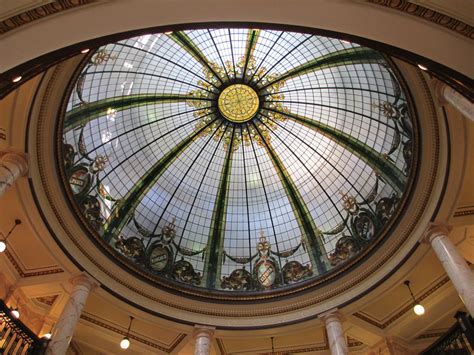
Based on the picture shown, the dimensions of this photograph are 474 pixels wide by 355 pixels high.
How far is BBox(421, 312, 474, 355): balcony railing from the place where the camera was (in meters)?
10.1

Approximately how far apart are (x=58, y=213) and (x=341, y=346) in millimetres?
10616

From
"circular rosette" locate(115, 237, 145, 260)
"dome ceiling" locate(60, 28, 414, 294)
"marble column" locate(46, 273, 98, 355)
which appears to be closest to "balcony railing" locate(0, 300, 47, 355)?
"marble column" locate(46, 273, 98, 355)

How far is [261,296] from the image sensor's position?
51.7 ft

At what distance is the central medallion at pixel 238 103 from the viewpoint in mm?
18078

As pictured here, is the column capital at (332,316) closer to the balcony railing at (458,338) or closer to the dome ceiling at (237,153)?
the dome ceiling at (237,153)

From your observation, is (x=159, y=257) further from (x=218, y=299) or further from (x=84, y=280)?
(x=84, y=280)

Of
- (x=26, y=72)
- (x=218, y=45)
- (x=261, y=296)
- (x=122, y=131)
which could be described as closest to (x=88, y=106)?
(x=122, y=131)

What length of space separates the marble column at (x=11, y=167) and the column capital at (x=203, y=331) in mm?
8314

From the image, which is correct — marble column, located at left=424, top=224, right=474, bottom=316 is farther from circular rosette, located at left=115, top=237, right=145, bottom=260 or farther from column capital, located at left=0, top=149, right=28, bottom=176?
column capital, located at left=0, top=149, right=28, bottom=176

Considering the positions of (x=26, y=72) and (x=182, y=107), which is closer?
(x=26, y=72)

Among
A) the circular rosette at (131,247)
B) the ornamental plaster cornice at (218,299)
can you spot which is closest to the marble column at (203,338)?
the ornamental plaster cornice at (218,299)

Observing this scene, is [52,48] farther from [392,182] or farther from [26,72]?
A: [392,182]

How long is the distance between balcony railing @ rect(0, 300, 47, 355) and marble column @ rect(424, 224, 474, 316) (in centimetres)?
1175

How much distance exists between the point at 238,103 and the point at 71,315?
11442 mm
